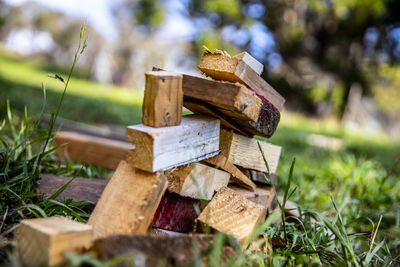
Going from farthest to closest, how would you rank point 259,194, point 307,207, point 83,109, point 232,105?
1. point 83,109
2. point 307,207
3. point 259,194
4. point 232,105

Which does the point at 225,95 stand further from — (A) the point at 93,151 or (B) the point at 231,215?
(A) the point at 93,151

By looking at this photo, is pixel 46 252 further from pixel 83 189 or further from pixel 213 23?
pixel 213 23

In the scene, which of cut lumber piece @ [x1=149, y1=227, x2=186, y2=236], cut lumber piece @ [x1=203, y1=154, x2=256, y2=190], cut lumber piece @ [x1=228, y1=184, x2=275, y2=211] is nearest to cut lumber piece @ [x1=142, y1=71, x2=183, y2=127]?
cut lumber piece @ [x1=203, y1=154, x2=256, y2=190]

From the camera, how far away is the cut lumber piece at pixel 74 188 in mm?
1817

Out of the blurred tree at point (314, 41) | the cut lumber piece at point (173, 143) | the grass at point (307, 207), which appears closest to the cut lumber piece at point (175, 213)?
the cut lumber piece at point (173, 143)

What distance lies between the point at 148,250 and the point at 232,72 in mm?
786

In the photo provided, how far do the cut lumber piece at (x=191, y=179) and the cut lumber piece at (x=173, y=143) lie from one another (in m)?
0.05

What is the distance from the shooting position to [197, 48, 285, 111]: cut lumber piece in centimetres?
151

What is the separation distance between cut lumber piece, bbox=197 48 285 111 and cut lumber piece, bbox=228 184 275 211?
0.47 m

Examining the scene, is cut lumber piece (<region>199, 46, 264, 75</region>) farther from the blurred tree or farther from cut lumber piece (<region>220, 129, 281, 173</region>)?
the blurred tree

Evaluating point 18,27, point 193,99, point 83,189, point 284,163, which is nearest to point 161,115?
point 193,99

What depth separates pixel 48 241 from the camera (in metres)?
1.03

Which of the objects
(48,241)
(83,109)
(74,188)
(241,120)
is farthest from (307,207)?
(83,109)

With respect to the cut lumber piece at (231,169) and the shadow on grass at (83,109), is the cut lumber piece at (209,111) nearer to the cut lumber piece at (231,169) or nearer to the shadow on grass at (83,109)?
the cut lumber piece at (231,169)
